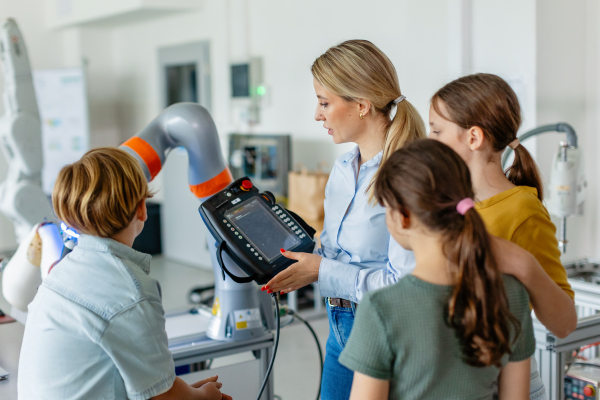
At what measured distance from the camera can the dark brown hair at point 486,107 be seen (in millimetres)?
1101

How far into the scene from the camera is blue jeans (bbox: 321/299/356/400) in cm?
131

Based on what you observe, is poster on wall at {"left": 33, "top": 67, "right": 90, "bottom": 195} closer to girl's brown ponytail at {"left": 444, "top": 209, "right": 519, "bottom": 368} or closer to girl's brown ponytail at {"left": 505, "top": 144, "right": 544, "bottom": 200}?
girl's brown ponytail at {"left": 505, "top": 144, "right": 544, "bottom": 200}

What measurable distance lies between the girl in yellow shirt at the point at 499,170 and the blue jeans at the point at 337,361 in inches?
15.2

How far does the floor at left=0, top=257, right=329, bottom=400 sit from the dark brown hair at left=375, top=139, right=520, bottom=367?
49.4 inches

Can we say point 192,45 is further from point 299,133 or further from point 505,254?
point 505,254

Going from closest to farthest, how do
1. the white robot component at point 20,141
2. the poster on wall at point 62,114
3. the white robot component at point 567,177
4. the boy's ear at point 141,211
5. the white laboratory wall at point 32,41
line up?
the boy's ear at point 141,211
the white robot component at point 20,141
the white robot component at point 567,177
the poster on wall at point 62,114
the white laboratory wall at point 32,41

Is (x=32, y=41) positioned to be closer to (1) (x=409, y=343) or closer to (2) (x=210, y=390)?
(2) (x=210, y=390)

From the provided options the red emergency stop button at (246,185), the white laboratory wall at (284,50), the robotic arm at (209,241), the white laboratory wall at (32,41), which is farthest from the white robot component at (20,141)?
the white laboratory wall at (32,41)

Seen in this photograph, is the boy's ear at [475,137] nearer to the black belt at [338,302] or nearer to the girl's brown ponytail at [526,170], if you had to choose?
the girl's brown ponytail at [526,170]

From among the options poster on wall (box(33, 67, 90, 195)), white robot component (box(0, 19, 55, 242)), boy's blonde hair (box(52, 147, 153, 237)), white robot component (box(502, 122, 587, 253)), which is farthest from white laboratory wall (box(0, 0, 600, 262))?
boy's blonde hair (box(52, 147, 153, 237))

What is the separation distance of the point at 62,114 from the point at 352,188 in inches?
191

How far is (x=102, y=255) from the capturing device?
1006mm

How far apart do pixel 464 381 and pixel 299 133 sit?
11.9 ft

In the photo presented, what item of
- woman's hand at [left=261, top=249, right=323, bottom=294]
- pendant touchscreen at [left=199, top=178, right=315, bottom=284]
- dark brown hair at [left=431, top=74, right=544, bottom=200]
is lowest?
woman's hand at [left=261, top=249, right=323, bottom=294]
